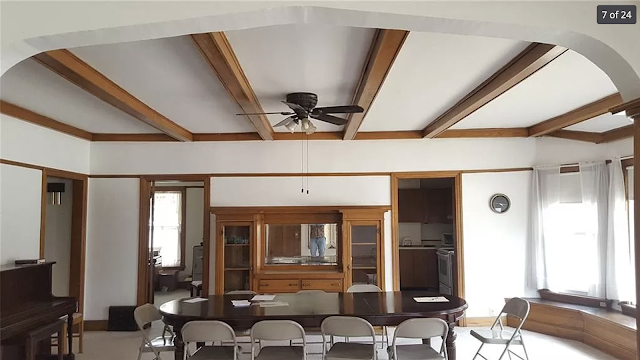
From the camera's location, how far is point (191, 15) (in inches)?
78.3

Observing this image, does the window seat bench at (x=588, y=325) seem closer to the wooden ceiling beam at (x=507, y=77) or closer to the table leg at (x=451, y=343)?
the table leg at (x=451, y=343)

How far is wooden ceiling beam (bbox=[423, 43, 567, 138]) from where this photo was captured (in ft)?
9.90

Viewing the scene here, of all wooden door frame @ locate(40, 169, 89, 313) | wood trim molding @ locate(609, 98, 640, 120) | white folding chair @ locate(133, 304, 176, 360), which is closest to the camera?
wood trim molding @ locate(609, 98, 640, 120)

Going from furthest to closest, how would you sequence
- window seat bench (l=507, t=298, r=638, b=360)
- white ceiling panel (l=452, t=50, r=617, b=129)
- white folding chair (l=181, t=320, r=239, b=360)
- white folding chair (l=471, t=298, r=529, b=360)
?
window seat bench (l=507, t=298, r=638, b=360) → white folding chair (l=471, t=298, r=529, b=360) → white ceiling panel (l=452, t=50, r=617, b=129) → white folding chair (l=181, t=320, r=239, b=360)

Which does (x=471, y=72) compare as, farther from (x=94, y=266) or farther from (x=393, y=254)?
(x=94, y=266)

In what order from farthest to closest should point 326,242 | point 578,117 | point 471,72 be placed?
1. point 326,242
2. point 578,117
3. point 471,72

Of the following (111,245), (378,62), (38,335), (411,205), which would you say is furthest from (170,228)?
(378,62)

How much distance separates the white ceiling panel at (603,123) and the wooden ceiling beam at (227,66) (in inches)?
144

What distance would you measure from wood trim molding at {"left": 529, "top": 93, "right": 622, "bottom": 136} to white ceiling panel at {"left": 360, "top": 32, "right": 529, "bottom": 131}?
139 centimetres

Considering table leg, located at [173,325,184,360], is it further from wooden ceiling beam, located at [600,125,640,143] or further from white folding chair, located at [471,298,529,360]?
wooden ceiling beam, located at [600,125,640,143]

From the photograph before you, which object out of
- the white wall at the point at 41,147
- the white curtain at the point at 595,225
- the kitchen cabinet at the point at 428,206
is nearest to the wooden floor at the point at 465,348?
the white curtain at the point at 595,225

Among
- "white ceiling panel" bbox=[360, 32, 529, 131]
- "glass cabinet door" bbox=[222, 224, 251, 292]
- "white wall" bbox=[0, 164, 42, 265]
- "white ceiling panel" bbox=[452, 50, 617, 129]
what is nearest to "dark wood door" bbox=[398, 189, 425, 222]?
"white ceiling panel" bbox=[452, 50, 617, 129]

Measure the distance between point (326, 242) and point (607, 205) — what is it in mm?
3456

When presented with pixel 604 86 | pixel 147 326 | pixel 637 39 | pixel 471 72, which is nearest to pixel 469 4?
pixel 637 39
